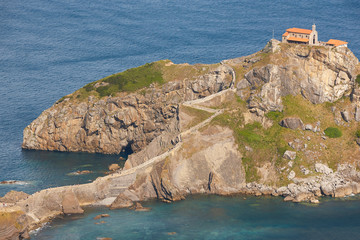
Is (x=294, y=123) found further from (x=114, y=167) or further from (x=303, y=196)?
(x=114, y=167)

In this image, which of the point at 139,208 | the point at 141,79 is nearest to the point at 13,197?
the point at 139,208

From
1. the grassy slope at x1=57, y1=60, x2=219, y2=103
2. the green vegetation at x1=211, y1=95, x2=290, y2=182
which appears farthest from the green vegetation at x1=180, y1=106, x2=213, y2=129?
the grassy slope at x1=57, y1=60, x2=219, y2=103

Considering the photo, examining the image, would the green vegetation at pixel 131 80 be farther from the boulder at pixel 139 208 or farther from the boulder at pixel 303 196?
the boulder at pixel 303 196

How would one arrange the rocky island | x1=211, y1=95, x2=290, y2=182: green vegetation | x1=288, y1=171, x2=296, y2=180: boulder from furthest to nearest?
x1=211, y1=95, x2=290, y2=182: green vegetation → x1=288, y1=171, x2=296, y2=180: boulder → the rocky island

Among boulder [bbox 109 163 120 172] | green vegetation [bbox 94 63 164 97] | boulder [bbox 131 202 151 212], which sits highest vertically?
green vegetation [bbox 94 63 164 97]

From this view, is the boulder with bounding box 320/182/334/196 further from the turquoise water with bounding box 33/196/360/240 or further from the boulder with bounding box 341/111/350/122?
the boulder with bounding box 341/111/350/122

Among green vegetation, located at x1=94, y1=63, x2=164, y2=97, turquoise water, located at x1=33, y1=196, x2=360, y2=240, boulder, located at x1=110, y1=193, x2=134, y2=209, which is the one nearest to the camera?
turquoise water, located at x1=33, y1=196, x2=360, y2=240

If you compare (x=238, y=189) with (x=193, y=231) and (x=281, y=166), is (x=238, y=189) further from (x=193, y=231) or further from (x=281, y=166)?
(x=193, y=231)

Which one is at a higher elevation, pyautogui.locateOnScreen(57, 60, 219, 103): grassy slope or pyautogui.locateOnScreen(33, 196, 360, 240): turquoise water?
pyautogui.locateOnScreen(57, 60, 219, 103): grassy slope
